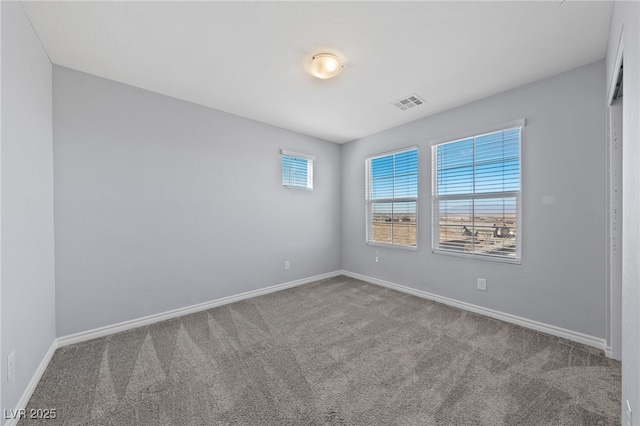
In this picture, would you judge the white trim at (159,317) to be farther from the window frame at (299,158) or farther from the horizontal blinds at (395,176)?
the horizontal blinds at (395,176)

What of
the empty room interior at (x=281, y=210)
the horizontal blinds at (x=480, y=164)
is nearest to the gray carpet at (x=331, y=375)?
the empty room interior at (x=281, y=210)

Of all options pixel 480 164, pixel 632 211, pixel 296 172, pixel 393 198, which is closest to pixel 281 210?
pixel 296 172

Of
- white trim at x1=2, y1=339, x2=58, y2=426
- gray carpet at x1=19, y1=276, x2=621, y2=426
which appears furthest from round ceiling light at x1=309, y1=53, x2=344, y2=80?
white trim at x1=2, y1=339, x2=58, y2=426

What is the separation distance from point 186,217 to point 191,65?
1639 mm

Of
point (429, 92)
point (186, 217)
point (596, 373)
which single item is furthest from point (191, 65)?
point (596, 373)

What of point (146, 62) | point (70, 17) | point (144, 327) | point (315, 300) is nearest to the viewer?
point (70, 17)

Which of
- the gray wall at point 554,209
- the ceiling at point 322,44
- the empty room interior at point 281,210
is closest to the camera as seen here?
the empty room interior at point 281,210

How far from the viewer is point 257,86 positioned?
2.67 metres

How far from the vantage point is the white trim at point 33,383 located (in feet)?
4.81

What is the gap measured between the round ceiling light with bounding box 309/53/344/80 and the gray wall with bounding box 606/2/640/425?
1.69 metres

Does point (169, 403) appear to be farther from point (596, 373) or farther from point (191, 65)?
point (596, 373)

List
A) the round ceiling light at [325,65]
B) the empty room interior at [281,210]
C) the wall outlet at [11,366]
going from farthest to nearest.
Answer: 1. the round ceiling light at [325,65]
2. the empty room interior at [281,210]
3. the wall outlet at [11,366]

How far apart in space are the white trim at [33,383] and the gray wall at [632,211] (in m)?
3.08

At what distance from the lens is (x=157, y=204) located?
2.80 metres
